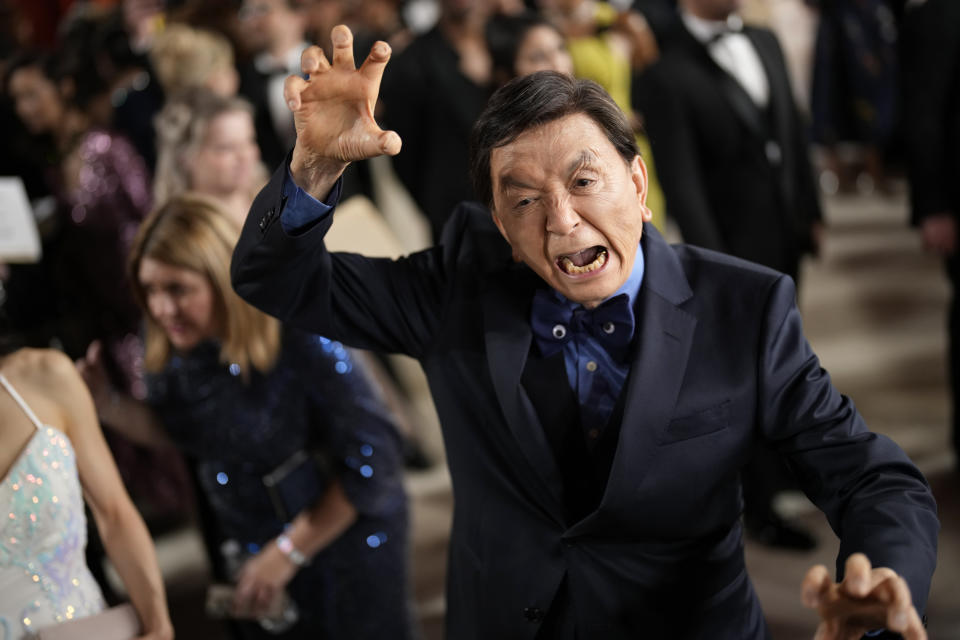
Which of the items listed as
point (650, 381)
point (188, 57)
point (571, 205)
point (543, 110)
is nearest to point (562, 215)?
point (571, 205)

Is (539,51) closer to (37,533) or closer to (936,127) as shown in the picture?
(936,127)

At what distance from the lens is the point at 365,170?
4.58m

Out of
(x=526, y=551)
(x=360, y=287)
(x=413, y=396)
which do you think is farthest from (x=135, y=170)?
(x=526, y=551)

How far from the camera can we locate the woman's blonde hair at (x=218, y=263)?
2234mm

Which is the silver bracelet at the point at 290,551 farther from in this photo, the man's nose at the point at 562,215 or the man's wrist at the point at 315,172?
the man's nose at the point at 562,215

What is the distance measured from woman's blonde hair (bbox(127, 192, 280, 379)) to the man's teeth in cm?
92

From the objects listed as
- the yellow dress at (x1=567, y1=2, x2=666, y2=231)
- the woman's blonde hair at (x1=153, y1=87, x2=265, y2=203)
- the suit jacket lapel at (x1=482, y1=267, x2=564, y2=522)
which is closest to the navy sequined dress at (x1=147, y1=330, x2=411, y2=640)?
the suit jacket lapel at (x1=482, y1=267, x2=564, y2=522)

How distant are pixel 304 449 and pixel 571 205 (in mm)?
1096

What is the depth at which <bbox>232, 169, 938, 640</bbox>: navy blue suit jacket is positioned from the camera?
4.77 feet

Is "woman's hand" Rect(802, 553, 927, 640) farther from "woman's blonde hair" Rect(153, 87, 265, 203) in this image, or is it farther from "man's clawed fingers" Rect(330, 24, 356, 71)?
"woman's blonde hair" Rect(153, 87, 265, 203)

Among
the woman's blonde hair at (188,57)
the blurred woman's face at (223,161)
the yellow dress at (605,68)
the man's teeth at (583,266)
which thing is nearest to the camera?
the man's teeth at (583,266)

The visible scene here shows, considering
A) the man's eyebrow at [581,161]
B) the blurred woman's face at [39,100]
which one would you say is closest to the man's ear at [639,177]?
the man's eyebrow at [581,161]

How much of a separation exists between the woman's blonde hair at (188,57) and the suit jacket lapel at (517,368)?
2836 mm

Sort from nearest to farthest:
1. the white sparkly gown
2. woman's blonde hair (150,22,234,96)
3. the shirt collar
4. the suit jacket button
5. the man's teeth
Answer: the man's teeth
the suit jacket button
the white sparkly gown
the shirt collar
woman's blonde hair (150,22,234,96)
